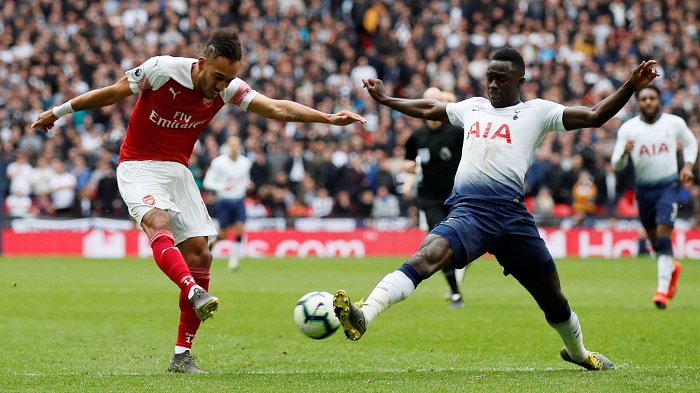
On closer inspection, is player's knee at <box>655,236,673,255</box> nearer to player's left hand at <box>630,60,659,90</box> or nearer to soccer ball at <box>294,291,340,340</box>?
player's left hand at <box>630,60,659,90</box>

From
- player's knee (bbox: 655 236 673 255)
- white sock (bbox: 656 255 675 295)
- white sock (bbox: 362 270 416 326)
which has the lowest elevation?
white sock (bbox: 656 255 675 295)

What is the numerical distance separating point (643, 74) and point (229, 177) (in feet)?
51.4

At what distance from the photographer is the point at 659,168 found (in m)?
14.5

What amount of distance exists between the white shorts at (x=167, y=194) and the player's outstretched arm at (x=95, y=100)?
1.84 ft

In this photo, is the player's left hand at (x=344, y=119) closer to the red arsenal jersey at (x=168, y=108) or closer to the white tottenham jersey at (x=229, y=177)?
the red arsenal jersey at (x=168, y=108)

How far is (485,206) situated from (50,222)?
20.0 m

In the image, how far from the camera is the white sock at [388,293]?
7.35 meters

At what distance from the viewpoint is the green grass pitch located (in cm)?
796

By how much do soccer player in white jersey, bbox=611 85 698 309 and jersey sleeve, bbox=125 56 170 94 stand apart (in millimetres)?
7492

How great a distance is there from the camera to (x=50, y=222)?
1036 inches

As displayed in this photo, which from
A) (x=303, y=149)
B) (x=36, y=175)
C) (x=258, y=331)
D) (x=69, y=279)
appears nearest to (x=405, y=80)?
(x=303, y=149)

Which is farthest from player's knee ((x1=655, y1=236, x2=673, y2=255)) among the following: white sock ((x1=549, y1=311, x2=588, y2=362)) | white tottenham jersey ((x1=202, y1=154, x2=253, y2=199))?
white tottenham jersey ((x1=202, y1=154, x2=253, y2=199))

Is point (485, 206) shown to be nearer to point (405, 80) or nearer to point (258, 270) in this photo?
point (258, 270)

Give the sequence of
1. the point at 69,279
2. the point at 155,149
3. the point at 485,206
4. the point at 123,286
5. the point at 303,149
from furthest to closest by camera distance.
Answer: the point at 303,149 < the point at 69,279 < the point at 123,286 < the point at 155,149 < the point at 485,206
